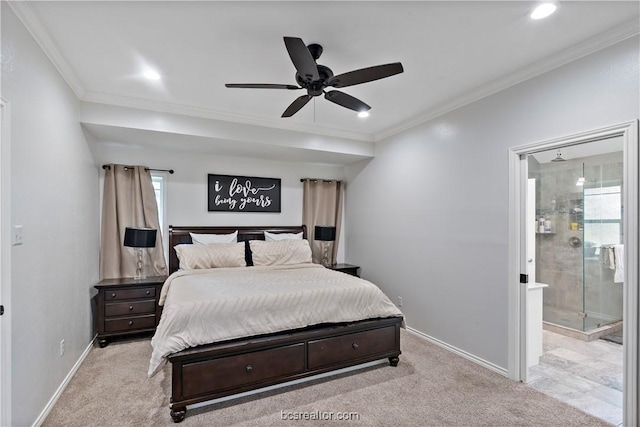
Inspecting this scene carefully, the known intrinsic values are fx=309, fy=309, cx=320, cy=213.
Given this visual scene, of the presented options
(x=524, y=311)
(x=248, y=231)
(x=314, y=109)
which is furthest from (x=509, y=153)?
(x=248, y=231)

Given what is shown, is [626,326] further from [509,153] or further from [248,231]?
[248,231]

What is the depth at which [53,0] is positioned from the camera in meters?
1.88

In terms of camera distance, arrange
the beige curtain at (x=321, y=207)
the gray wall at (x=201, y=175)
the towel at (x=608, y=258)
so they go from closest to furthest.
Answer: the towel at (x=608, y=258), the gray wall at (x=201, y=175), the beige curtain at (x=321, y=207)

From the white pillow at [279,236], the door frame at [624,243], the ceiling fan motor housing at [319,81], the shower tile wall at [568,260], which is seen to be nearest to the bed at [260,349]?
the door frame at [624,243]

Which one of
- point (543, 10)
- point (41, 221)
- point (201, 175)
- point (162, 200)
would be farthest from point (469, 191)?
point (162, 200)

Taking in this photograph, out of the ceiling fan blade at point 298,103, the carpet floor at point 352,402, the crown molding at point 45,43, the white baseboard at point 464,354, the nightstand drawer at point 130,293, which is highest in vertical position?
the crown molding at point 45,43

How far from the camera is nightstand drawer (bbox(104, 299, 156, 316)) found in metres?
3.53

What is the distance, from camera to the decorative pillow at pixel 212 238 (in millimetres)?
4311

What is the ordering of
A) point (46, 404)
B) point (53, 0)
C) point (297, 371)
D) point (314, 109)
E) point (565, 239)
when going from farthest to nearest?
point (565, 239), point (314, 109), point (297, 371), point (46, 404), point (53, 0)

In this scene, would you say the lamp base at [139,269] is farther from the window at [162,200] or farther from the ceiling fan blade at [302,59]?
the ceiling fan blade at [302,59]

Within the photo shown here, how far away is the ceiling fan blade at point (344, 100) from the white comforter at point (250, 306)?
5.46 ft

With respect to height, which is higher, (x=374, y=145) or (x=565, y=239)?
(x=374, y=145)

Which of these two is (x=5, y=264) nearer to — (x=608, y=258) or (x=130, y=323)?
(x=130, y=323)

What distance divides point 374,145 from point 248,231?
2.34 m
